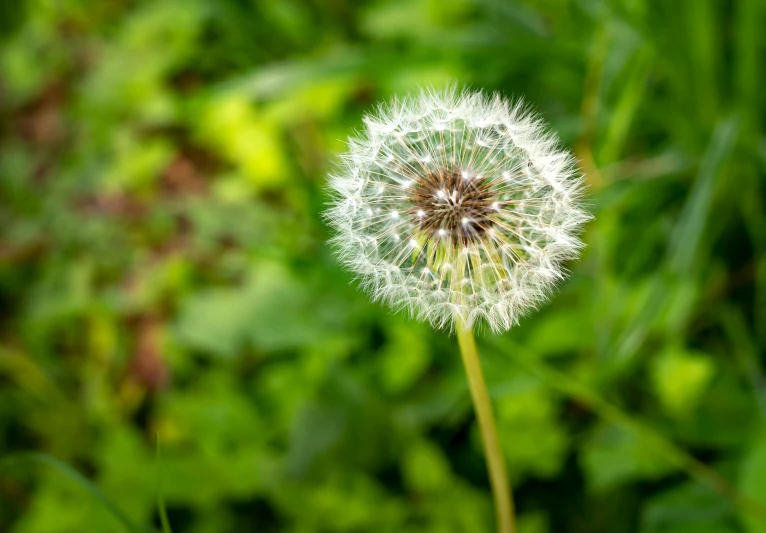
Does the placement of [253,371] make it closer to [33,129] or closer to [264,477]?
[264,477]

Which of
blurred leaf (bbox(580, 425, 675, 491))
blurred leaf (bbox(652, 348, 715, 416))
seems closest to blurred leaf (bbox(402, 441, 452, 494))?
blurred leaf (bbox(580, 425, 675, 491))

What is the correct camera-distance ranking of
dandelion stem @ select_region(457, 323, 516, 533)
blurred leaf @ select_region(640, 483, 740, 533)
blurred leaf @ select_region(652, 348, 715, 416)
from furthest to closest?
1. blurred leaf @ select_region(652, 348, 715, 416)
2. blurred leaf @ select_region(640, 483, 740, 533)
3. dandelion stem @ select_region(457, 323, 516, 533)

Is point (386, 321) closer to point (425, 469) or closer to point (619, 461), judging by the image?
point (425, 469)

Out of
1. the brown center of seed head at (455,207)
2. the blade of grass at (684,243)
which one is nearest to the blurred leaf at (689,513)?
the blade of grass at (684,243)

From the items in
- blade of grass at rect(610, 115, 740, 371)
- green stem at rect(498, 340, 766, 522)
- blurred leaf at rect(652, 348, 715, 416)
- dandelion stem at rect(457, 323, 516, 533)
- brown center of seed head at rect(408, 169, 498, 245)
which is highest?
blade of grass at rect(610, 115, 740, 371)

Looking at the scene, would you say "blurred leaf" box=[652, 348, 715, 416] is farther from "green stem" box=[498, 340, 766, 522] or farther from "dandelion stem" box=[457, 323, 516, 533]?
"dandelion stem" box=[457, 323, 516, 533]

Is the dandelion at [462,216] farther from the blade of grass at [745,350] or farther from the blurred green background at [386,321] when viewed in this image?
the blade of grass at [745,350]

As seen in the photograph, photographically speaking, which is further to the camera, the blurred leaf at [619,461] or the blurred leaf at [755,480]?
the blurred leaf at [619,461]
